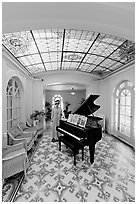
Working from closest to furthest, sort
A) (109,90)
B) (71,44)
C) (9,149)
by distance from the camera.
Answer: (9,149)
(71,44)
(109,90)

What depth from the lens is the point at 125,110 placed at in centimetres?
522

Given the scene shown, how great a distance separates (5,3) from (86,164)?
3.62m

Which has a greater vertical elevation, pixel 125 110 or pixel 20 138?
pixel 125 110

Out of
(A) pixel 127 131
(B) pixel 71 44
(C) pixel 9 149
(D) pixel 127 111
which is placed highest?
(B) pixel 71 44

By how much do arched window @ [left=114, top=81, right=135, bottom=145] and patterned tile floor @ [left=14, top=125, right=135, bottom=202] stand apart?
47.4 inches

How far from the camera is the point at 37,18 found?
152 centimetres

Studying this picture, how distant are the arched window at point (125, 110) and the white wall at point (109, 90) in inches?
10.0

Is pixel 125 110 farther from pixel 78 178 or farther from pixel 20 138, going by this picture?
pixel 20 138

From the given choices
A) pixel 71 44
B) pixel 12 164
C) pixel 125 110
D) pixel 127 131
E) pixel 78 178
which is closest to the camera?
pixel 12 164

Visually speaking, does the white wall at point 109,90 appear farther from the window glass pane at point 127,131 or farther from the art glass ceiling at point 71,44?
the window glass pane at point 127,131

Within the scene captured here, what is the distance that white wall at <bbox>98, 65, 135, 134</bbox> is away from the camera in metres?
4.91

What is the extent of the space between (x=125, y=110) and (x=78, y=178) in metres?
3.76

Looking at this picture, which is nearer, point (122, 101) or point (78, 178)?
point (78, 178)

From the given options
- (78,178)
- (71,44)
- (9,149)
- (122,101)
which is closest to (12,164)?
(9,149)
